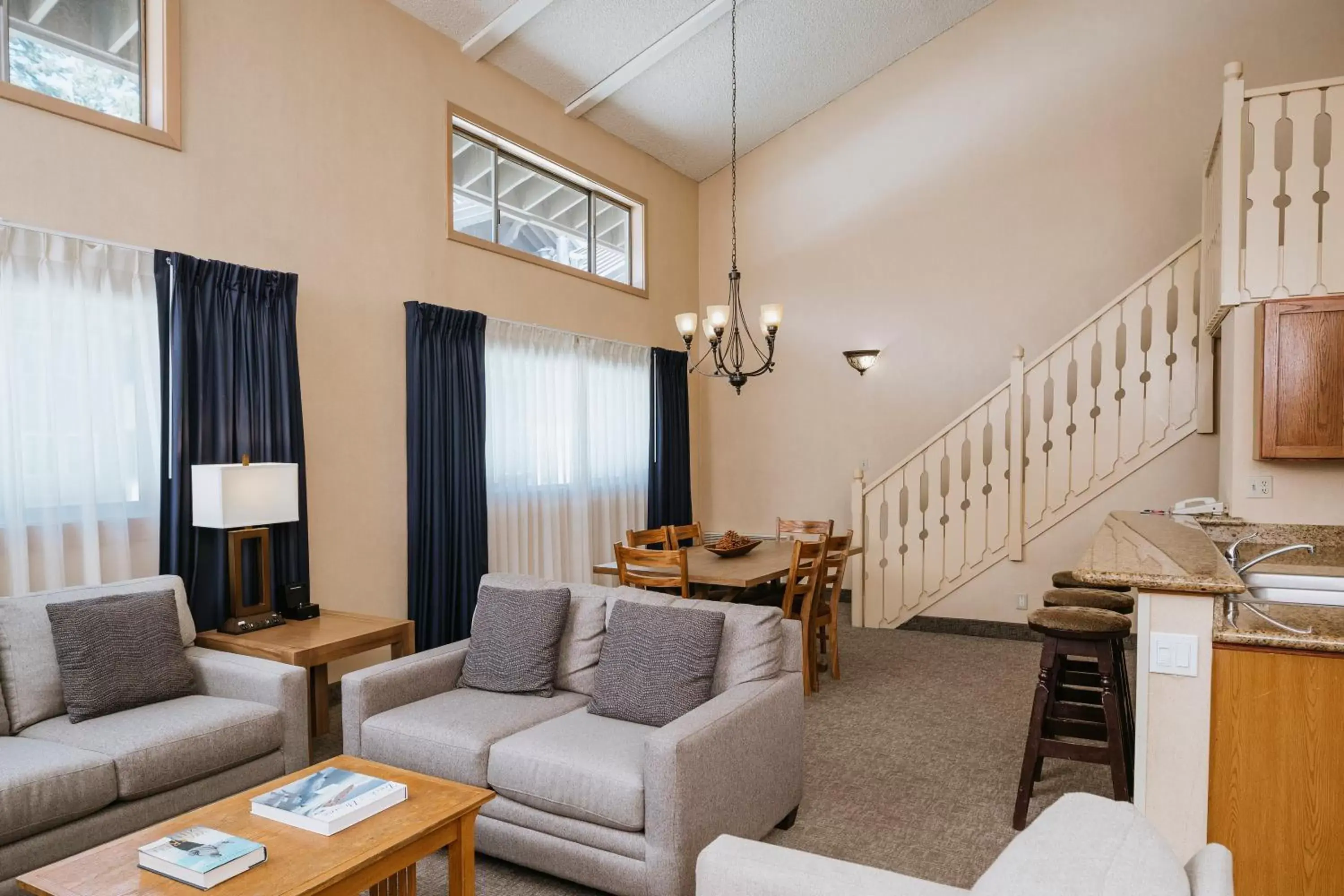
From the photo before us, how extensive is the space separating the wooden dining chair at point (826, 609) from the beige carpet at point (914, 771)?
138 millimetres

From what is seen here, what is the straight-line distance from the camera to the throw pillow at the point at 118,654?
294 centimetres

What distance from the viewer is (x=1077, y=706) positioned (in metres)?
3.29

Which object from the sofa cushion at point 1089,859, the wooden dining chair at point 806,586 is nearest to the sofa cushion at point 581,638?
the wooden dining chair at point 806,586

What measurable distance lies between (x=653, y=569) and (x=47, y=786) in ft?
9.36

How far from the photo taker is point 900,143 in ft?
23.8

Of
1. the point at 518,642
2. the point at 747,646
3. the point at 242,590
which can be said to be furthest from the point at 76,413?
the point at 747,646

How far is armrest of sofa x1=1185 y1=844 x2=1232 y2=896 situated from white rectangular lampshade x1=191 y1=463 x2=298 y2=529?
11.9ft

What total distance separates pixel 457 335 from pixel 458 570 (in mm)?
1520

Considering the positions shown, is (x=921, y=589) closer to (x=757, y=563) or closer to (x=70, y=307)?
(x=757, y=563)

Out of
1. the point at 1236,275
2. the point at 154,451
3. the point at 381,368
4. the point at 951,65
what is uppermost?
the point at 951,65

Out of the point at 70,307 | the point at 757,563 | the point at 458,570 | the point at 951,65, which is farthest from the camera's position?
the point at 951,65

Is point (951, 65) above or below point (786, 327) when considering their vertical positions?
above

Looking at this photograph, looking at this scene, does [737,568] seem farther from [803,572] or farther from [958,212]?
[958,212]

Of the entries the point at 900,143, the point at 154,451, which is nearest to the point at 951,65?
the point at 900,143
